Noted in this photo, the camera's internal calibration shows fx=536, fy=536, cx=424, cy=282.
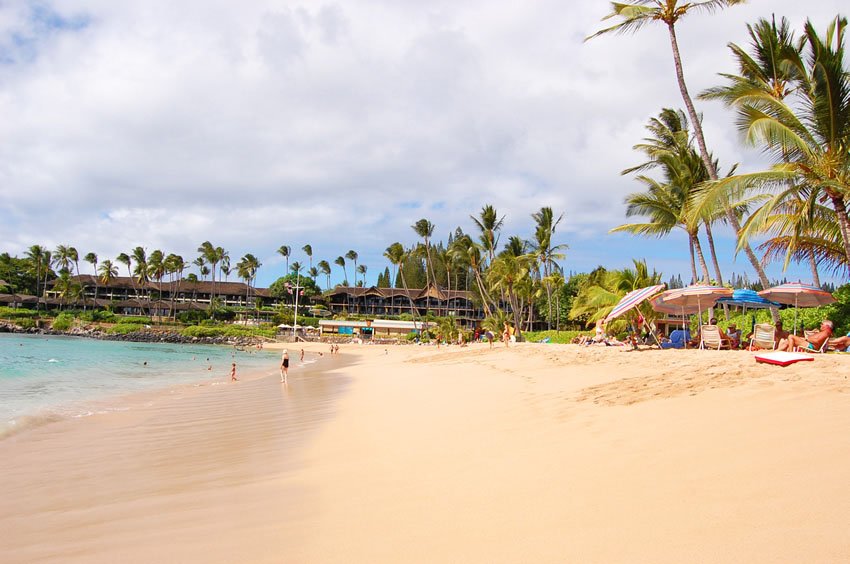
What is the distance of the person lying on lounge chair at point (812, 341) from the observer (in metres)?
8.98

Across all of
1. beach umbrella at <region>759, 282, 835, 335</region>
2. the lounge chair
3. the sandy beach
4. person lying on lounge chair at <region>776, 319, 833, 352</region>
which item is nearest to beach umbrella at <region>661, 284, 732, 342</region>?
beach umbrella at <region>759, 282, 835, 335</region>

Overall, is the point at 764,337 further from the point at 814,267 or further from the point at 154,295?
the point at 154,295

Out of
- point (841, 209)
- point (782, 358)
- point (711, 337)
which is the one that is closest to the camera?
point (782, 358)

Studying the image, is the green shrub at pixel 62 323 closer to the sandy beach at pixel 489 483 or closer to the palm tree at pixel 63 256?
the palm tree at pixel 63 256

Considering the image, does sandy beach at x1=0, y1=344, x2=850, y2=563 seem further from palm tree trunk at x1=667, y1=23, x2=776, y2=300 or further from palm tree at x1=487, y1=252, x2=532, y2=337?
palm tree at x1=487, y1=252, x2=532, y2=337

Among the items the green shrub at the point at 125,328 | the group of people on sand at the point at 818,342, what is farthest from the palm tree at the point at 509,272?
the green shrub at the point at 125,328

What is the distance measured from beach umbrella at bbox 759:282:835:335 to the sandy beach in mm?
5153

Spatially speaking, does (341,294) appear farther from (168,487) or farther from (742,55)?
(168,487)

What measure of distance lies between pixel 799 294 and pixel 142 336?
6589cm

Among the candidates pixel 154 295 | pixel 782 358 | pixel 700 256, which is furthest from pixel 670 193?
pixel 154 295

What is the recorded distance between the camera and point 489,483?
11.1 ft

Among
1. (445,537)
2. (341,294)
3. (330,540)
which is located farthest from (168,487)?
(341,294)

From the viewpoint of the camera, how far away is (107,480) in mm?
4512

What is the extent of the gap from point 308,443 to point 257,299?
→ 80288mm
